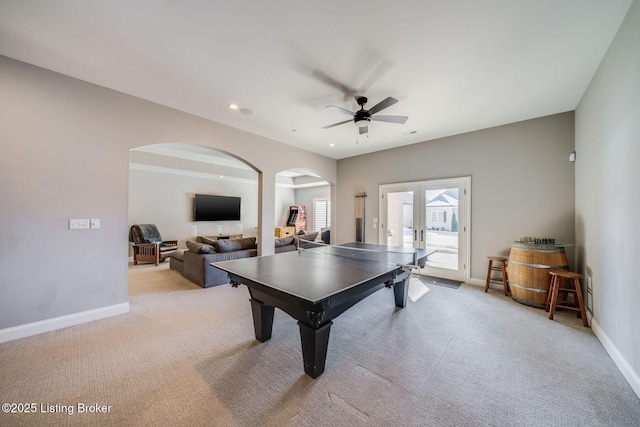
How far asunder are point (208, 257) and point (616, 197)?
17.7ft

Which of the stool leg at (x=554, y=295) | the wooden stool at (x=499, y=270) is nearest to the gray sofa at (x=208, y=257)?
the wooden stool at (x=499, y=270)

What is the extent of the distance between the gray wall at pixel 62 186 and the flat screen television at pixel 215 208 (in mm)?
4817

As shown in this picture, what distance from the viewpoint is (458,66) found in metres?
2.51

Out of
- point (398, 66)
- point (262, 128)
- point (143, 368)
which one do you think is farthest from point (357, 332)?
point (262, 128)

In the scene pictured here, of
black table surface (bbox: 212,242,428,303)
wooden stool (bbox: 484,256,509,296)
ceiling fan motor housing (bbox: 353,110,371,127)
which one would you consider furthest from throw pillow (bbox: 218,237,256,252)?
wooden stool (bbox: 484,256,509,296)

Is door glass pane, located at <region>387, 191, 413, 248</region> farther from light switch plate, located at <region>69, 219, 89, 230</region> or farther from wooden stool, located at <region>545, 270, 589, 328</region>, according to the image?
light switch plate, located at <region>69, 219, 89, 230</region>

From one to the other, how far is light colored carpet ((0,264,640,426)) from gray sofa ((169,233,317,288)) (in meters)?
1.19

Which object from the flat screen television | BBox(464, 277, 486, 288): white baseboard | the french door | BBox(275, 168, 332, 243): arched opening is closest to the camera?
BBox(464, 277, 486, 288): white baseboard

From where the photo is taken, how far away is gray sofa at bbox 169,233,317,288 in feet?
13.8

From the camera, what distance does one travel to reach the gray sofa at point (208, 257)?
13.8ft

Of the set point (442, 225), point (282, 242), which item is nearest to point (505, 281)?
point (442, 225)

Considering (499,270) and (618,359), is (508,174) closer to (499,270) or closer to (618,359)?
(499,270)

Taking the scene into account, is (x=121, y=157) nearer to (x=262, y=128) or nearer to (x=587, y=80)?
(x=262, y=128)

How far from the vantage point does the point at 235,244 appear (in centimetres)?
479
